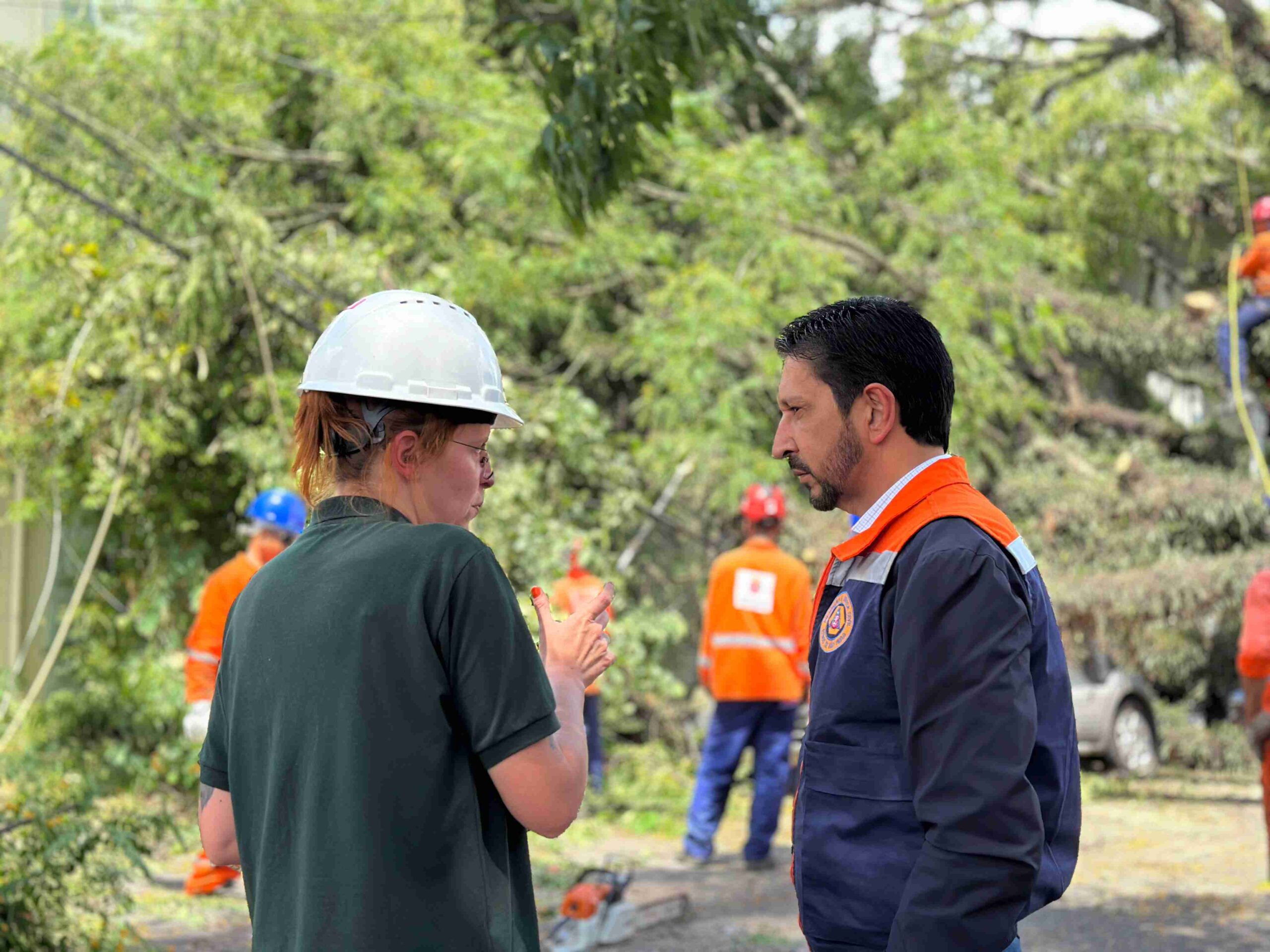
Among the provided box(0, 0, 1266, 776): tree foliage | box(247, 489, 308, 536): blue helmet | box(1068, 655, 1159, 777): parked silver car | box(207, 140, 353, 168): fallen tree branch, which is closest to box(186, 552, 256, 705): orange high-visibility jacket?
box(247, 489, 308, 536): blue helmet

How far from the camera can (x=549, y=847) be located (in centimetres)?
852

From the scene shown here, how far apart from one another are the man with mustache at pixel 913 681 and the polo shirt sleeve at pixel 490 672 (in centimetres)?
55

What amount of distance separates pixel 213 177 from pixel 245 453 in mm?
1901

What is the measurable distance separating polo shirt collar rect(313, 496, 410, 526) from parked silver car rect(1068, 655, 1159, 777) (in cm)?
946

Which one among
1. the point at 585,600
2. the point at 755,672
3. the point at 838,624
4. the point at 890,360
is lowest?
the point at 755,672

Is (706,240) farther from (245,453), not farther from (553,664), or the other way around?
(553,664)

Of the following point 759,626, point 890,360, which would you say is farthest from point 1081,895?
point 890,360

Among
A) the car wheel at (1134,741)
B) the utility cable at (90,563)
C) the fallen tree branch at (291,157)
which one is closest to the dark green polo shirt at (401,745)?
the utility cable at (90,563)

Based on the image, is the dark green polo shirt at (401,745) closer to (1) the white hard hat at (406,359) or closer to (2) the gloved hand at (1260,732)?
(1) the white hard hat at (406,359)

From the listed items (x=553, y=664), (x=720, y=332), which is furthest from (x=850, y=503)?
(x=720, y=332)

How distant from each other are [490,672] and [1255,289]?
8.62m

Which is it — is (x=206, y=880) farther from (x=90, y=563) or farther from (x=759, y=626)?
(x=90, y=563)

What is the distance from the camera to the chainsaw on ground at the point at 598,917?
20.0 ft

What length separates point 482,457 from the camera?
2.11 metres
